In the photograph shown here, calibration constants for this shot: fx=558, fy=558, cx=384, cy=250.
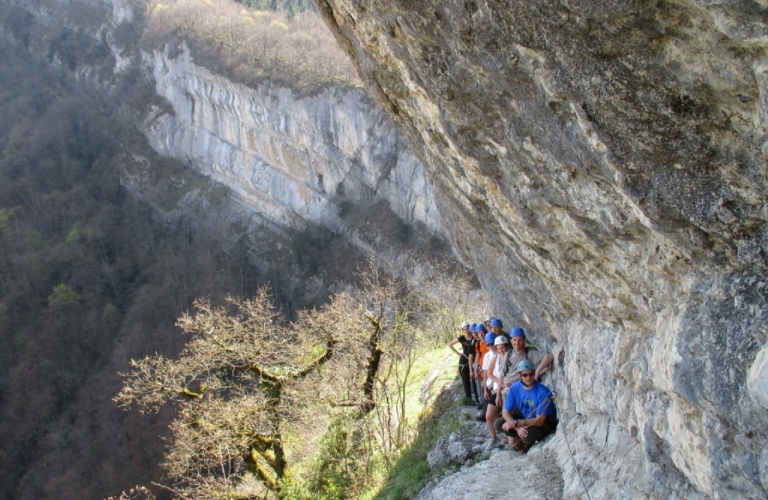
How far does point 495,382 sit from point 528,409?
A: 2.74 ft

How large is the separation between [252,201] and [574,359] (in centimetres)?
4321

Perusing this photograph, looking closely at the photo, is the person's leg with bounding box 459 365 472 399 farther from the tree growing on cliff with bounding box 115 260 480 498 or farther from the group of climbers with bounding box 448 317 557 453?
the tree growing on cliff with bounding box 115 260 480 498

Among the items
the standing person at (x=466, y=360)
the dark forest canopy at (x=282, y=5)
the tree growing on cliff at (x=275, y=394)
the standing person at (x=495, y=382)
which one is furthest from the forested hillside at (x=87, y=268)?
the standing person at (x=495, y=382)

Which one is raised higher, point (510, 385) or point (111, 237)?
point (111, 237)

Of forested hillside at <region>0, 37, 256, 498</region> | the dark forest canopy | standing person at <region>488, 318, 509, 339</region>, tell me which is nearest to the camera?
standing person at <region>488, 318, 509, 339</region>

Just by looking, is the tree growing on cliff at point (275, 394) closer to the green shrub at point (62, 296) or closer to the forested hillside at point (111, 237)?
the forested hillside at point (111, 237)

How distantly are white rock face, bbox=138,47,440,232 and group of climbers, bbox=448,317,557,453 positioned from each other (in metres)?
25.6

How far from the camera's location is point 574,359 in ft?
18.5

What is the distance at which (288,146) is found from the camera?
136 feet

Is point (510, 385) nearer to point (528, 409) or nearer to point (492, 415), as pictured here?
point (528, 409)

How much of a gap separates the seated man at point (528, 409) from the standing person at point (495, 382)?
330 millimetres

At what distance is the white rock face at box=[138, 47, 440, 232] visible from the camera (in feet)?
116

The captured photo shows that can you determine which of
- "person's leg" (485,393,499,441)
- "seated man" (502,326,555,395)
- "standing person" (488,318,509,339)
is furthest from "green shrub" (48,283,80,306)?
"seated man" (502,326,555,395)

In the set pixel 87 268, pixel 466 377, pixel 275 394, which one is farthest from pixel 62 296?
pixel 466 377
